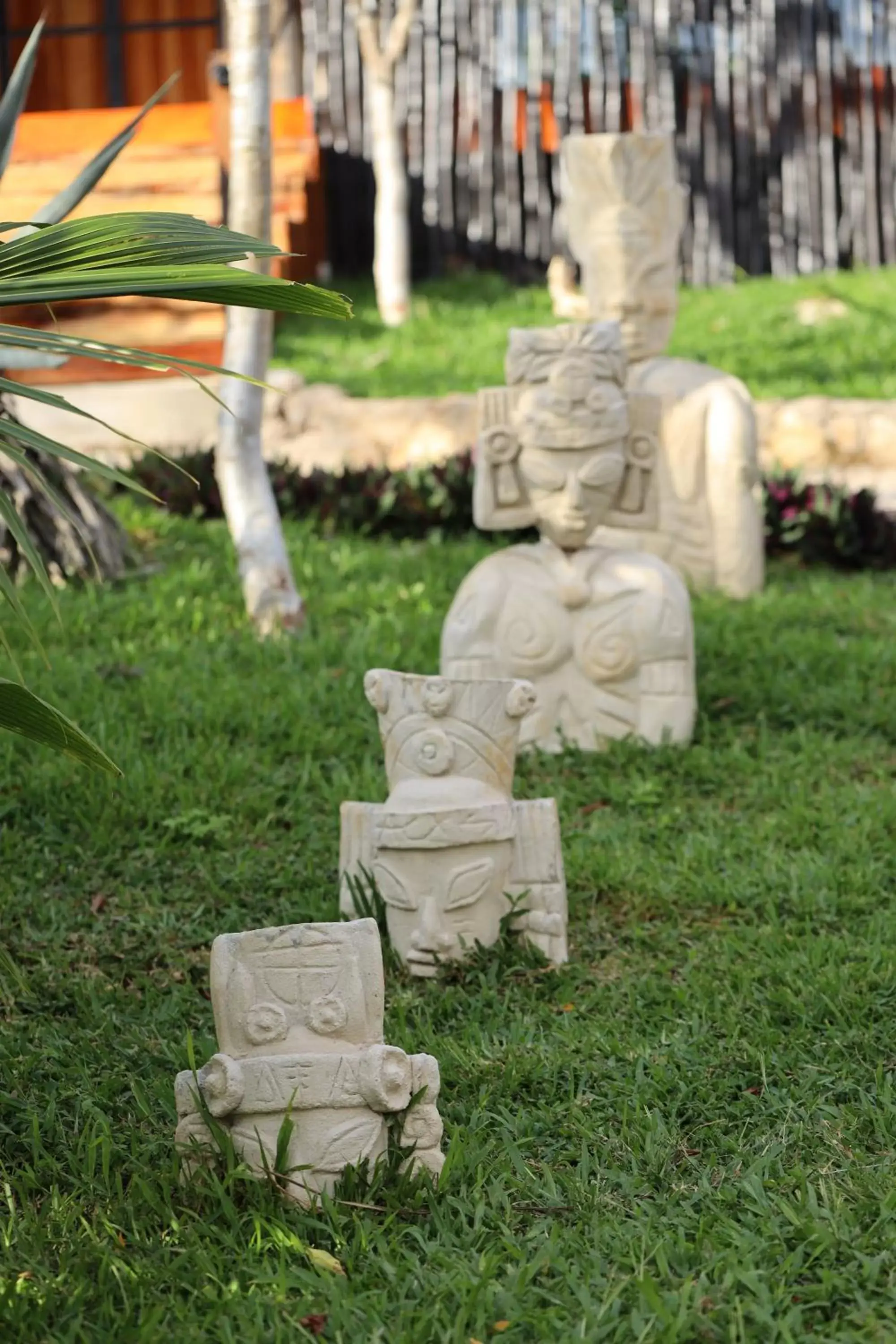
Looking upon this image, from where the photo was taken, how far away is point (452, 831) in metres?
3.71

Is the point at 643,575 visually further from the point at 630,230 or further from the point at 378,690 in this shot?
the point at 630,230

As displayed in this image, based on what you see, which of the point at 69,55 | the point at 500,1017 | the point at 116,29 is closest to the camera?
the point at 500,1017

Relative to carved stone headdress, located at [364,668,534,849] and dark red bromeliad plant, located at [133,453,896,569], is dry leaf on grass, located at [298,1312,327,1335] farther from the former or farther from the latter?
dark red bromeliad plant, located at [133,453,896,569]

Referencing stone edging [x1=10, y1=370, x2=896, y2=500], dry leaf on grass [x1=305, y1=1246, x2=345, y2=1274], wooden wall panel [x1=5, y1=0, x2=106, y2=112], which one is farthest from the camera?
wooden wall panel [x1=5, y1=0, x2=106, y2=112]

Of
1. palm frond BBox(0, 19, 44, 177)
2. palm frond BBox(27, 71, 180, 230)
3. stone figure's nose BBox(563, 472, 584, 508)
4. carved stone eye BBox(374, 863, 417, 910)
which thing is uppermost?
palm frond BBox(0, 19, 44, 177)

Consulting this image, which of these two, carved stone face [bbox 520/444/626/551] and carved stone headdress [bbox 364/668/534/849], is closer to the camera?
carved stone headdress [bbox 364/668/534/849]

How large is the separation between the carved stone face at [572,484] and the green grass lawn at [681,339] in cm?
514

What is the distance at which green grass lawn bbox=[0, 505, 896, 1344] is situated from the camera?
2557 millimetres

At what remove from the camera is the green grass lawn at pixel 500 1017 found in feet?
8.39

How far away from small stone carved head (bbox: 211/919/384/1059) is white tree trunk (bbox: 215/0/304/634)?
10.9 feet

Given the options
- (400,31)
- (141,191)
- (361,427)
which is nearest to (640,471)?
(361,427)

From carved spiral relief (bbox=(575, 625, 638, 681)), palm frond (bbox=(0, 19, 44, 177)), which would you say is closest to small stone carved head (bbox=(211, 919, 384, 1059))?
palm frond (bbox=(0, 19, 44, 177))

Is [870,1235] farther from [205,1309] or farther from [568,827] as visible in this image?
[568,827]

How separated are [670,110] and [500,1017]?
11.4 m
